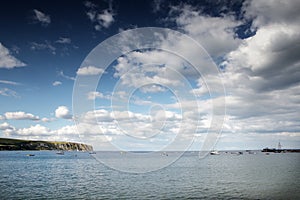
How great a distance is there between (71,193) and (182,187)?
25354 millimetres

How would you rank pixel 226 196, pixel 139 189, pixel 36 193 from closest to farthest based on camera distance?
1. pixel 226 196
2. pixel 36 193
3. pixel 139 189

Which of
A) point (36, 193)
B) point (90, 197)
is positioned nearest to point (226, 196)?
point (90, 197)

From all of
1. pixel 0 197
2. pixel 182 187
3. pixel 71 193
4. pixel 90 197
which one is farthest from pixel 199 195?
pixel 0 197

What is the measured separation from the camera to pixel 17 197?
4703 cm

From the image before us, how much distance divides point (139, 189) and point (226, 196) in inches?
747

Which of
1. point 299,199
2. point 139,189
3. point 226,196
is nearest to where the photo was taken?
point 299,199

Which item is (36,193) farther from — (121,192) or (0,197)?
(121,192)

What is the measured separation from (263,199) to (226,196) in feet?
21.5

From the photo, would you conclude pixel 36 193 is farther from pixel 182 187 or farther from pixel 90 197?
pixel 182 187

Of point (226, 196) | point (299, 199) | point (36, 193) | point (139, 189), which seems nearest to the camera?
point (299, 199)

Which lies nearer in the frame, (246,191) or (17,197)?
(17,197)

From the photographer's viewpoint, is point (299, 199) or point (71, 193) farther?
point (71, 193)

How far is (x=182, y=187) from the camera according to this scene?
5997 cm

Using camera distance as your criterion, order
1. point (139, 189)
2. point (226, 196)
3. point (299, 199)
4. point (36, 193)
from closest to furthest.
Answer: point (299, 199), point (226, 196), point (36, 193), point (139, 189)
